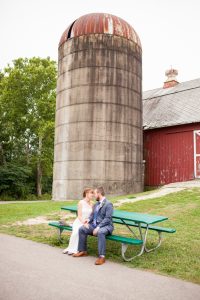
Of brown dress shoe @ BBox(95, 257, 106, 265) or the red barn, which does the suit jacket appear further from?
the red barn

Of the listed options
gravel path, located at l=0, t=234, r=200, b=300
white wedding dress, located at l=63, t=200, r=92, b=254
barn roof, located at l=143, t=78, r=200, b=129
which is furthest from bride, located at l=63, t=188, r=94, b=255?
barn roof, located at l=143, t=78, r=200, b=129

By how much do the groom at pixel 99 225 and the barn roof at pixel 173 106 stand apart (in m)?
14.5

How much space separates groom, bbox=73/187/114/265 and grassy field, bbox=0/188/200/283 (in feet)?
1.19

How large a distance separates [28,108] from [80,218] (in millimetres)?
24404

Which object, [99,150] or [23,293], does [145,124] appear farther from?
[23,293]

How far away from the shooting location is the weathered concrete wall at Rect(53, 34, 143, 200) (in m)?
17.7

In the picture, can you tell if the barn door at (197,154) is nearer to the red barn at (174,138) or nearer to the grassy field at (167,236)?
the red barn at (174,138)

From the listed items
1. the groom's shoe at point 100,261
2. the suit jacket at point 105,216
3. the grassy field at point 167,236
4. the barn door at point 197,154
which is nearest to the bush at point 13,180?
the barn door at point 197,154

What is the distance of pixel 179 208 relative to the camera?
1166 centimetres

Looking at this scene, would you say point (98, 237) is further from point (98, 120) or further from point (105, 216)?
point (98, 120)

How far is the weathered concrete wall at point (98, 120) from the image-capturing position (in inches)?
696

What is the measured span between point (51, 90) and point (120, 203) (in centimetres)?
1896

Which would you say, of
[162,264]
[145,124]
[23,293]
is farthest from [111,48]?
[23,293]

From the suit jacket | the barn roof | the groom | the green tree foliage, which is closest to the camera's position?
the groom
